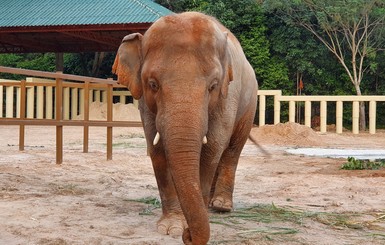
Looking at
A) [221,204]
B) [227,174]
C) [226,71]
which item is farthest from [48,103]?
[226,71]

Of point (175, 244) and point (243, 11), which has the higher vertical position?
point (243, 11)

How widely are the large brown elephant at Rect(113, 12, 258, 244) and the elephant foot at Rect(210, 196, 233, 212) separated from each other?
2.55 feet

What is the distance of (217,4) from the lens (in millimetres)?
25875

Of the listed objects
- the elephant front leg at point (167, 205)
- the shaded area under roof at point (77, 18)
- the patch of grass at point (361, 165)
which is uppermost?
the shaded area under roof at point (77, 18)

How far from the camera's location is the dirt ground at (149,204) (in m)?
3.86

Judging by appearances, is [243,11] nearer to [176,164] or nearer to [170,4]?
[170,4]

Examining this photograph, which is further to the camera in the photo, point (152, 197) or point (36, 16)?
point (36, 16)

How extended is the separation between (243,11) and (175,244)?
23.8 metres

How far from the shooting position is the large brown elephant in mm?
3096

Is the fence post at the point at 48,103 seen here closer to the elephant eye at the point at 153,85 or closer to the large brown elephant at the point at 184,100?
the large brown elephant at the point at 184,100

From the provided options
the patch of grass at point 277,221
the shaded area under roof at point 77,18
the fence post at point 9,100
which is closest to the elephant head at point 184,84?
the patch of grass at point 277,221

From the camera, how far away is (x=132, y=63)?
376 cm

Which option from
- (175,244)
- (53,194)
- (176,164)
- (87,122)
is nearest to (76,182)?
(53,194)

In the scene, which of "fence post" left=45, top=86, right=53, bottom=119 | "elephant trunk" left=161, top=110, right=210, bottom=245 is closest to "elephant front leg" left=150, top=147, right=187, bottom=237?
"elephant trunk" left=161, top=110, right=210, bottom=245
